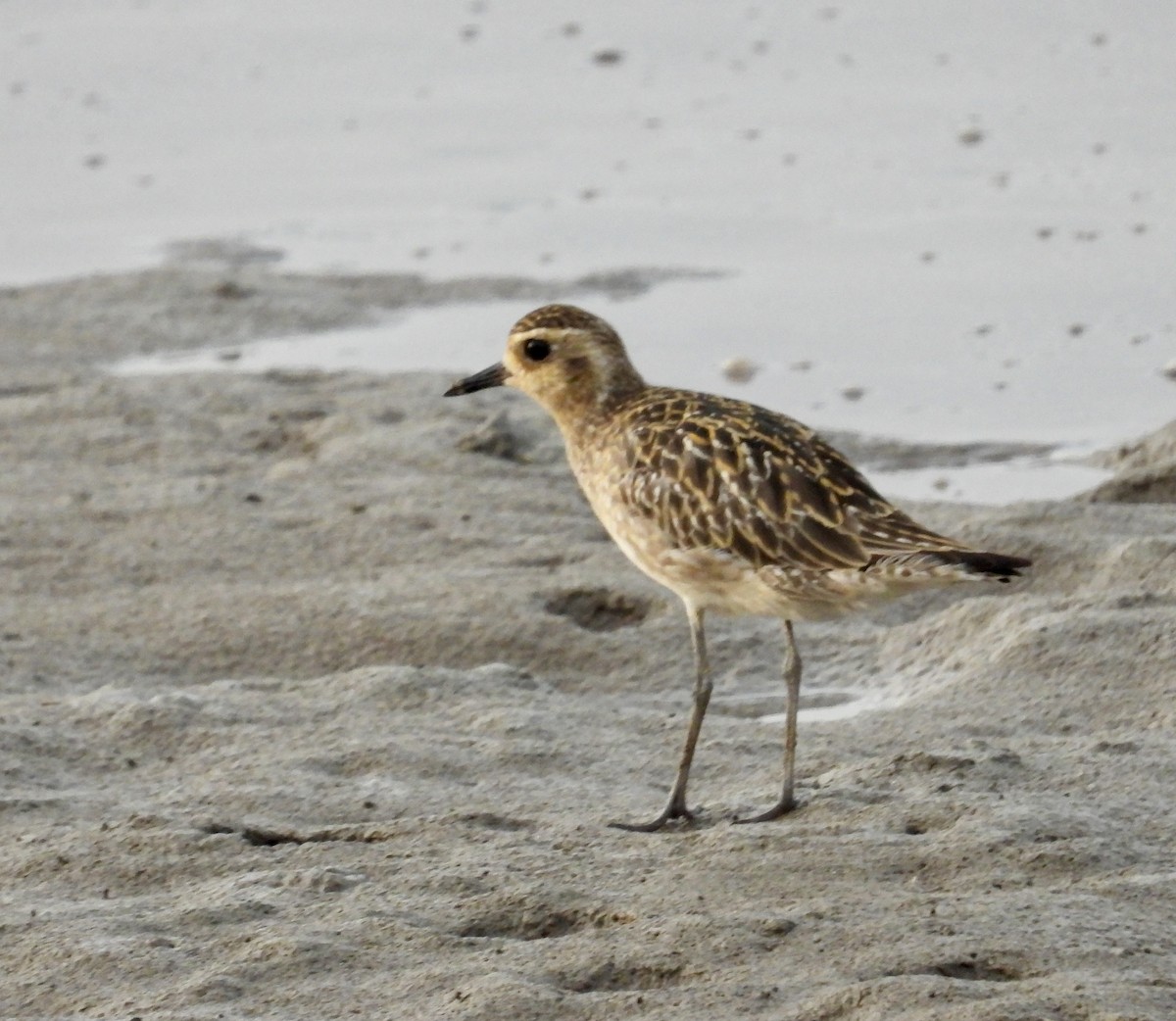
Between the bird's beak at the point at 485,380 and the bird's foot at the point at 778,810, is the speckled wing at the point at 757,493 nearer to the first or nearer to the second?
the bird's foot at the point at 778,810

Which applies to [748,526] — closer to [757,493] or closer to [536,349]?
[757,493]

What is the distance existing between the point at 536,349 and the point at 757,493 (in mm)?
1183

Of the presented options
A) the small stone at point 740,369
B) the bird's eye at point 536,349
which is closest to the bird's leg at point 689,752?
the bird's eye at point 536,349

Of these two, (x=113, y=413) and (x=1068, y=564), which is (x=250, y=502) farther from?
(x=1068, y=564)

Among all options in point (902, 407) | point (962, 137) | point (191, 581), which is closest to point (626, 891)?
point (191, 581)

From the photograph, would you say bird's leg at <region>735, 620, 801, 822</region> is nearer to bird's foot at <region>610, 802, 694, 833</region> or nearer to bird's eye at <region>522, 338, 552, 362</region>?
bird's foot at <region>610, 802, 694, 833</region>

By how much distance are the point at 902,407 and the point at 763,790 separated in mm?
4171

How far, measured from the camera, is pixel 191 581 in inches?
315

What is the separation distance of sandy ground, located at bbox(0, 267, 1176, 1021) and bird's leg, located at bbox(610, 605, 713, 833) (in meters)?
0.10

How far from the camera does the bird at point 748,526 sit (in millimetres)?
5730

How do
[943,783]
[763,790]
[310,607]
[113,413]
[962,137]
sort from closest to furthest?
1. [943,783]
2. [763,790]
3. [310,607]
4. [113,413]
5. [962,137]

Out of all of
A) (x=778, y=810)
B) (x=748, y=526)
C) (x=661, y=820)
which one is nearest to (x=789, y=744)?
(x=778, y=810)

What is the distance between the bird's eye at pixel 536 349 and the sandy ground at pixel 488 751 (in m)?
0.96

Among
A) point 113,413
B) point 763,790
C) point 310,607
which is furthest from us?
point 113,413
